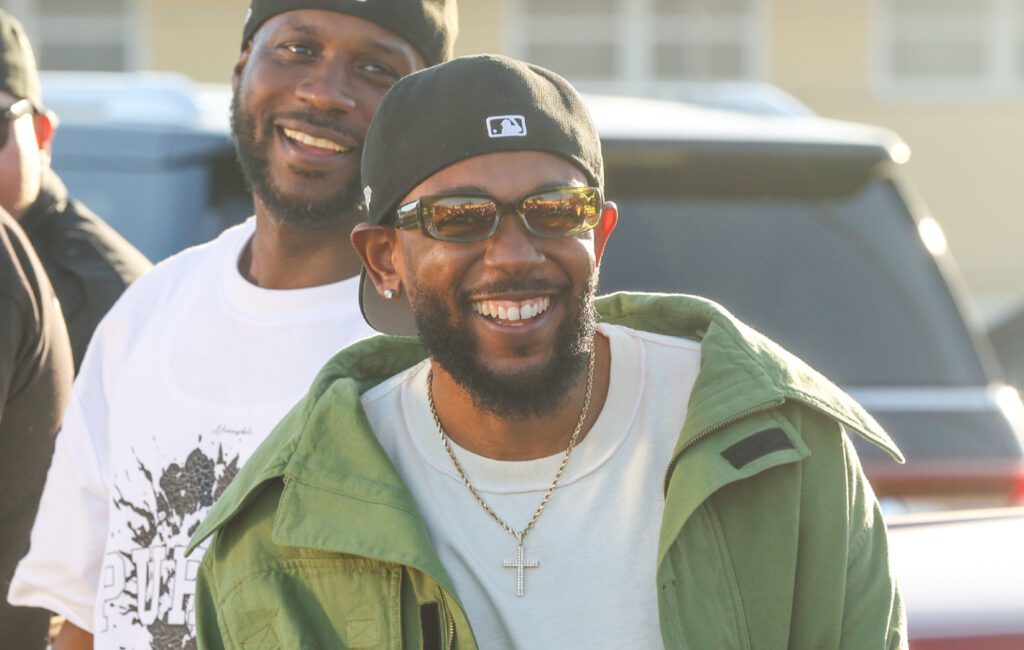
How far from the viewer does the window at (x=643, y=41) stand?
56.2 feet

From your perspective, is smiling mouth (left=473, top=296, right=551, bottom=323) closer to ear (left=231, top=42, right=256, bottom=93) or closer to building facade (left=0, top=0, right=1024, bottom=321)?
ear (left=231, top=42, right=256, bottom=93)

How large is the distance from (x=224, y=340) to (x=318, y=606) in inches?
26.4

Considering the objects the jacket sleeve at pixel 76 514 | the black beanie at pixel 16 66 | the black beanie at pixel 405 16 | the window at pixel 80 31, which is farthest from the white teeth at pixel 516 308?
the window at pixel 80 31

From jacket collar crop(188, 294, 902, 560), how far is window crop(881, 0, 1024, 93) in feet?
50.5

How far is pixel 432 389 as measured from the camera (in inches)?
101

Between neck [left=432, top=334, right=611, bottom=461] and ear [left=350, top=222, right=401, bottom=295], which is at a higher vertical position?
ear [left=350, top=222, right=401, bottom=295]

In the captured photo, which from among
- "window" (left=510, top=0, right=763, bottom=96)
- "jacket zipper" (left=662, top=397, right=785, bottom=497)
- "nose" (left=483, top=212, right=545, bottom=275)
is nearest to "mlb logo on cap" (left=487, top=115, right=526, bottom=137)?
"nose" (left=483, top=212, right=545, bottom=275)

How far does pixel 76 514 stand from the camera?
2949mm

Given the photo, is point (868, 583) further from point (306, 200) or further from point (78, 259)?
point (78, 259)

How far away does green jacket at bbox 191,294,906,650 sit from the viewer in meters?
2.26

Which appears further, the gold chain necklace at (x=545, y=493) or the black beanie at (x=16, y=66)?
the black beanie at (x=16, y=66)

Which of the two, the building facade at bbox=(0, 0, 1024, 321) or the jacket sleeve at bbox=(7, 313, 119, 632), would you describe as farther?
the building facade at bbox=(0, 0, 1024, 321)

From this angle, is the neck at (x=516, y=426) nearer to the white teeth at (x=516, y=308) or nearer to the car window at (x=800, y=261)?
the white teeth at (x=516, y=308)

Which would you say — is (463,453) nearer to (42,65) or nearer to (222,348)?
(222,348)
